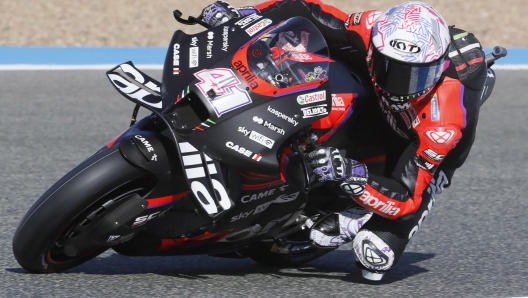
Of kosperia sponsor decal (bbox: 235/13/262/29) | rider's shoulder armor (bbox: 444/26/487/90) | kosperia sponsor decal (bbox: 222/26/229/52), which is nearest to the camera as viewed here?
kosperia sponsor decal (bbox: 222/26/229/52)

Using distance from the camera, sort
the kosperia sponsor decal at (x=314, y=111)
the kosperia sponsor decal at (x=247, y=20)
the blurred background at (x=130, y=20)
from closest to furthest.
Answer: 1. the kosperia sponsor decal at (x=314, y=111)
2. the kosperia sponsor decal at (x=247, y=20)
3. the blurred background at (x=130, y=20)

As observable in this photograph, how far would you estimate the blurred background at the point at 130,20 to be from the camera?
33.4 feet

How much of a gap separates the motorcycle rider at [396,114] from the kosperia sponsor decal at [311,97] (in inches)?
8.6

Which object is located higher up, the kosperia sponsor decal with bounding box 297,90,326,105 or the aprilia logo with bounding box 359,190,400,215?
the kosperia sponsor decal with bounding box 297,90,326,105

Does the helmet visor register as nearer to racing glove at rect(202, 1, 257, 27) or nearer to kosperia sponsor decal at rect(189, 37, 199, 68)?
racing glove at rect(202, 1, 257, 27)

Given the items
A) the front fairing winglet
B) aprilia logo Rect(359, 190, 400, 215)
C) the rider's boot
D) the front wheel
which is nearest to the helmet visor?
aprilia logo Rect(359, 190, 400, 215)

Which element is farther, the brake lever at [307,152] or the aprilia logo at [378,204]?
the aprilia logo at [378,204]

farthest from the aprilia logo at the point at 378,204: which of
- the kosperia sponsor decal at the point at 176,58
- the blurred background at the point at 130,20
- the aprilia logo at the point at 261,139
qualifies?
the blurred background at the point at 130,20

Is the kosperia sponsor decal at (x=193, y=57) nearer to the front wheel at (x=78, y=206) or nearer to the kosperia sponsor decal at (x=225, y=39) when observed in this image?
the kosperia sponsor decal at (x=225, y=39)

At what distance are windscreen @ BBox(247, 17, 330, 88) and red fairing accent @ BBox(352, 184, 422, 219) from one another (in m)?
0.63

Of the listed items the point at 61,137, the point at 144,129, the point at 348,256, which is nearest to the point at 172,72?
the point at 144,129

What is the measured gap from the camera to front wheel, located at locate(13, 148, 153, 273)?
3.57m

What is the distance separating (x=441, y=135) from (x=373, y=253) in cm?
64

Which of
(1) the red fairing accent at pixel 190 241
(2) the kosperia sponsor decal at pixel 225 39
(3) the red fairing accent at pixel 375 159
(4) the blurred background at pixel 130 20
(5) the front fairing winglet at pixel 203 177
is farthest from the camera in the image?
(4) the blurred background at pixel 130 20
